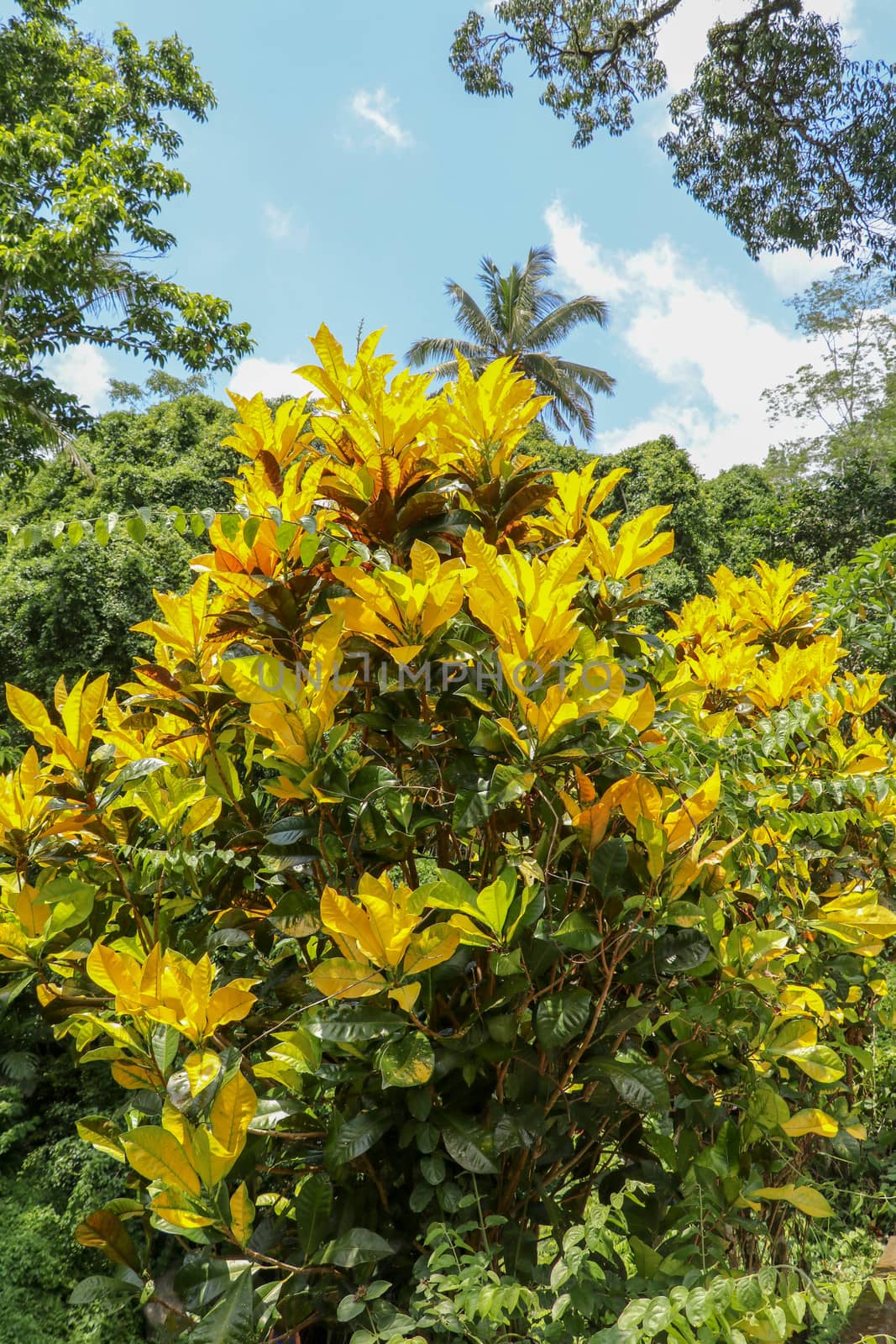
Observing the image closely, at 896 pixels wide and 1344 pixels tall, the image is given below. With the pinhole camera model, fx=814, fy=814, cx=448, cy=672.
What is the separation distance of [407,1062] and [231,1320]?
26 cm

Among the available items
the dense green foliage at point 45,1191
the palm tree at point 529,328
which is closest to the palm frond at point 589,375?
the palm tree at point 529,328

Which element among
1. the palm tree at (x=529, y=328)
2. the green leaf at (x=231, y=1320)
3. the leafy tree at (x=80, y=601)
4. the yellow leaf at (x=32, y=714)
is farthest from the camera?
the palm tree at (x=529, y=328)

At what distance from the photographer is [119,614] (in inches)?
230

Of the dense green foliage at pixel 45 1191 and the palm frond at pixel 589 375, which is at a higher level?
the palm frond at pixel 589 375

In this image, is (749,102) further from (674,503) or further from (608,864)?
(608,864)

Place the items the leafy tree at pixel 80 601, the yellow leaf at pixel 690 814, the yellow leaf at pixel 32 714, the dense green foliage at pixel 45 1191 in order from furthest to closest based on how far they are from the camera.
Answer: the leafy tree at pixel 80 601
the dense green foliage at pixel 45 1191
the yellow leaf at pixel 32 714
the yellow leaf at pixel 690 814

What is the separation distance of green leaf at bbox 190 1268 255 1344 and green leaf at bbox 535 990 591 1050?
352 millimetres

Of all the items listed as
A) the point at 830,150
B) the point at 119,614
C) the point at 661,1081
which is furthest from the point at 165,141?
the point at 661,1081

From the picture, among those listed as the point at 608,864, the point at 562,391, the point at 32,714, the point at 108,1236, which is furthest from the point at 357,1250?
the point at 562,391

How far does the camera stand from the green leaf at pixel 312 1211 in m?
0.85

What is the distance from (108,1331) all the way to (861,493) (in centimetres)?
780

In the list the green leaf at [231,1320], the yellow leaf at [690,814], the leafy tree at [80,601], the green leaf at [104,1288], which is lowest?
the green leaf at [104,1288]

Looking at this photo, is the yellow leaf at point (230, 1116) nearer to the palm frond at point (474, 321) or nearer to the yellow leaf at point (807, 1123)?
the yellow leaf at point (807, 1123)

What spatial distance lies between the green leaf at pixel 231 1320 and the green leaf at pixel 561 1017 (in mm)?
352
